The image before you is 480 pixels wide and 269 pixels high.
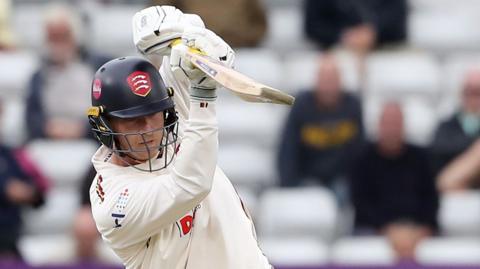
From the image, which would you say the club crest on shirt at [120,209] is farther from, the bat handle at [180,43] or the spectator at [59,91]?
the spectator at [59,91]

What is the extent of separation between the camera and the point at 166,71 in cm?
518

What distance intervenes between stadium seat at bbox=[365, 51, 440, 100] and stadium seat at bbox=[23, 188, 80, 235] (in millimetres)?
2369

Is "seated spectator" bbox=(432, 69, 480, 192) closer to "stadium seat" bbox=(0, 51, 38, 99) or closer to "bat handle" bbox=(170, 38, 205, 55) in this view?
"stadium seat" bbox=(0, 51, 38, 99)

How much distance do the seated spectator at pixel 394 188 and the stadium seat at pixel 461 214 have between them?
200 millimetres

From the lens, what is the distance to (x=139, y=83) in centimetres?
469

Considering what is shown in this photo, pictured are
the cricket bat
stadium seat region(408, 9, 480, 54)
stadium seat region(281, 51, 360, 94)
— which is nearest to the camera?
the cricket bat

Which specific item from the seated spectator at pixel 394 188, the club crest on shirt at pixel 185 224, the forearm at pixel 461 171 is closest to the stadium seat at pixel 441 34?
the forearm at pixel 461 171

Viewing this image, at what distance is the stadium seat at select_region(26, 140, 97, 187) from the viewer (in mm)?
8977

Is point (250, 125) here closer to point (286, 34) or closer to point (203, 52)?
point (286, 34)

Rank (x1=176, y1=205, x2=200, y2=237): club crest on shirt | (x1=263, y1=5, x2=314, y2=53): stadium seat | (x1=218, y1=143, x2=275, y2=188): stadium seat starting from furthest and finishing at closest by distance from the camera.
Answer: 1. (x1=263, y1=5, x2=314, y2=53): stadium seat
2. (x1=218, y1=143, x2=275, y2=188): stadium seat
3. (x1=176, y1=205, x2=200, y2=237): club crest on shirt

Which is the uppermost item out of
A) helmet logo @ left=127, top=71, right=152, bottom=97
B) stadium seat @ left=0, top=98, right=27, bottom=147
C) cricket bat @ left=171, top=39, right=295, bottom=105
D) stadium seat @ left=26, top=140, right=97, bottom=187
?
cricket bat @ left=171, top=39, right=295, bottom=105

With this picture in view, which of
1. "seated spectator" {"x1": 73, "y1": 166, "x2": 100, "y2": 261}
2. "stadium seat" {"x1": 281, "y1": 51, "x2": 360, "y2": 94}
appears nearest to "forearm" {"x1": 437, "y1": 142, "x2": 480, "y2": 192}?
"stadium seat" {"x1": 281, "y1": 51, "x2": 360, "y2": 94}

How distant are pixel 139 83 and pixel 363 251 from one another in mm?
3983

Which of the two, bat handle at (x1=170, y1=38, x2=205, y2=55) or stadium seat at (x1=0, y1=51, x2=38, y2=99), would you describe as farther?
stadium seat at (x1=0, y1=51, x2=38, y2=99)
